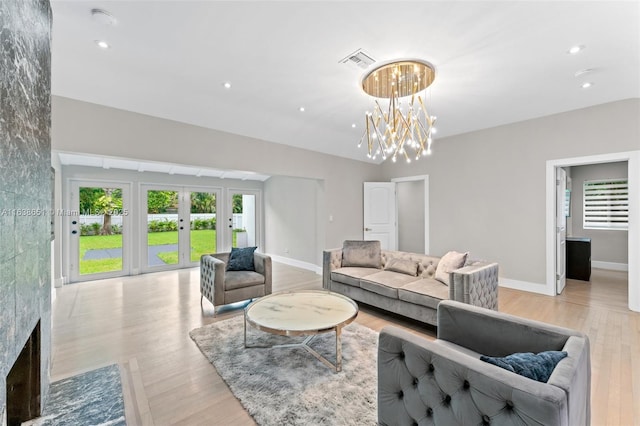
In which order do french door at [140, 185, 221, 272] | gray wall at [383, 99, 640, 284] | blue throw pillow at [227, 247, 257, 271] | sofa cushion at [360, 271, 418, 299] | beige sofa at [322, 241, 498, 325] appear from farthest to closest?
french door at [140, 185, 221, 272], blue throw pillow at [227, 247, 257, 271], gray wall at [383, 99, 640, 284], sofa cushion at [360, 271, 418, 299], beige sofa at [322, 241, 498, 325]

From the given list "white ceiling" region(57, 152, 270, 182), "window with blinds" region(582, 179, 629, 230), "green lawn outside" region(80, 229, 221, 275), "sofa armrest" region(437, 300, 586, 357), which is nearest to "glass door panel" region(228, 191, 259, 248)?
"green lawn outside" region(80, 229, 221, 275)

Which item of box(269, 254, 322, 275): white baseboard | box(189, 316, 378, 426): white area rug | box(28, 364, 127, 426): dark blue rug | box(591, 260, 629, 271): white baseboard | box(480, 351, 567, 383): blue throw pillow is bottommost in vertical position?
box(28, 364, 127, 426): dark blue rug

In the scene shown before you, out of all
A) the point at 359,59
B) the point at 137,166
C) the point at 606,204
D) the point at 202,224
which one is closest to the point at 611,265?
the point at 606,204

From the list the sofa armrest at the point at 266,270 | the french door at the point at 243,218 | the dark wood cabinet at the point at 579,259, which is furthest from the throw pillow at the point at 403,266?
the french door at the point at 243,218

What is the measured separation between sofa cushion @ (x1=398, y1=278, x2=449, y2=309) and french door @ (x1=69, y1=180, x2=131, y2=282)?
5.81 m

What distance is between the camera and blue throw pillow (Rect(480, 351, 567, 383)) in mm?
1167

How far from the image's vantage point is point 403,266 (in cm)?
388

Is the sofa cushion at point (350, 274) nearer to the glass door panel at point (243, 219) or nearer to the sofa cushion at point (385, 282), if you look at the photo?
the sofa cushion at point (385, 282)

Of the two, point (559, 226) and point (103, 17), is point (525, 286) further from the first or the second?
point (103, 17)

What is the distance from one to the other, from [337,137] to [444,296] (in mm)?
3604

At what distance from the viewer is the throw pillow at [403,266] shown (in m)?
3.79

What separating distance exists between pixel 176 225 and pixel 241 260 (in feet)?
10.7

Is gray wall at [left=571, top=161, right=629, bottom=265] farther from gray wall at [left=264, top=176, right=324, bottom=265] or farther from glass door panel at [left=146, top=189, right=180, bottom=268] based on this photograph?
glass door panel at [left=146, top=189, right=180, bottom=268]

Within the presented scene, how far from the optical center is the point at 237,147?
15.1 feet
